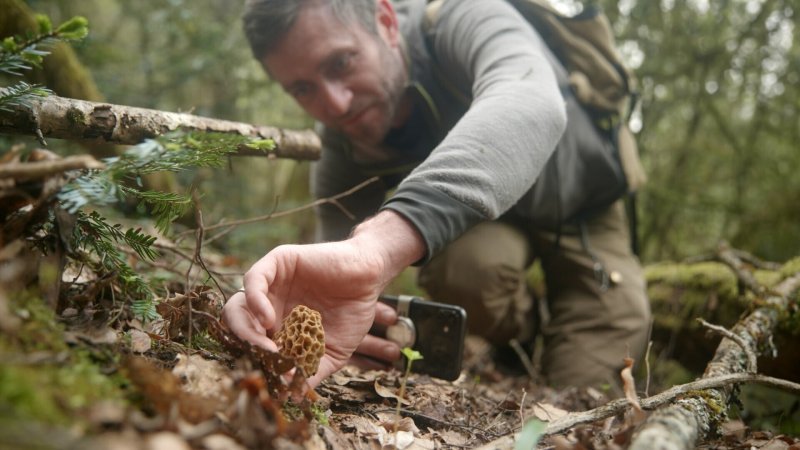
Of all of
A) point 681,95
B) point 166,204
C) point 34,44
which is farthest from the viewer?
point 681,95

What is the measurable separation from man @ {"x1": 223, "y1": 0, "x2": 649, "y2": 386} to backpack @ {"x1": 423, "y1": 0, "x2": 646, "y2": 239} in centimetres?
11

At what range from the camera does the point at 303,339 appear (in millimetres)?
1569

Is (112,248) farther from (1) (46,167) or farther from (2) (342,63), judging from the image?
(2) (342,63)

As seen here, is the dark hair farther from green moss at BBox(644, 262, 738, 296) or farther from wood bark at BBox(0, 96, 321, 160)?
green moss at BBox(644, 262, 738, 296)

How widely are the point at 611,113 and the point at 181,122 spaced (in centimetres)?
299

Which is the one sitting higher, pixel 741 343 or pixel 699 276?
pixel 741 343

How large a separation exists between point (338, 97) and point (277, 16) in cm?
58

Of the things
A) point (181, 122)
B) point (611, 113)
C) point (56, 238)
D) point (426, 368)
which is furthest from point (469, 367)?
point (56, 238)

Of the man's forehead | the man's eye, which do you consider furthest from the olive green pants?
the man's forehead

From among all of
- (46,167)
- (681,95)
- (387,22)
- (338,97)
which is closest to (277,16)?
(338,97)

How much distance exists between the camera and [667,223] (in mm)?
6520

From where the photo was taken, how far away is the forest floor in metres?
0.89

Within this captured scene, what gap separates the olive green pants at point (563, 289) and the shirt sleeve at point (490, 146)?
1.30 metres

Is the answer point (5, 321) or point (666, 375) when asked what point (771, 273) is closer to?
point (666, 375)
